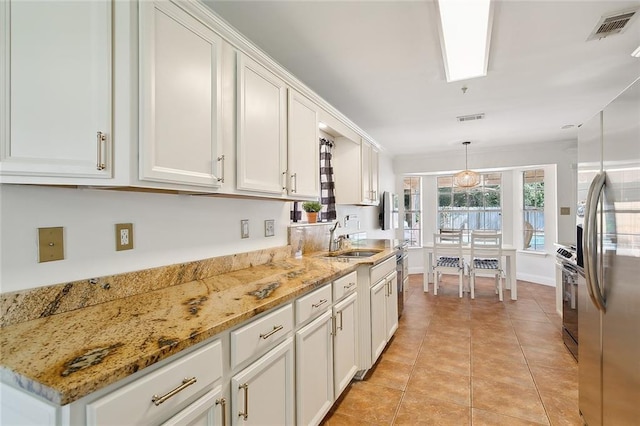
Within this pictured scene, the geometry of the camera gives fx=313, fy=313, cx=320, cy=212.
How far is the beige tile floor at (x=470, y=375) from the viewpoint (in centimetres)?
199

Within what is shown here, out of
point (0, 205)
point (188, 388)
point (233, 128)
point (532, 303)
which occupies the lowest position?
point (532, 303)

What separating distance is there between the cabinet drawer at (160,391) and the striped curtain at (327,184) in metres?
2.36

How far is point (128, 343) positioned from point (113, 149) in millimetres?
674

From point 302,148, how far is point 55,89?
144 centimetres

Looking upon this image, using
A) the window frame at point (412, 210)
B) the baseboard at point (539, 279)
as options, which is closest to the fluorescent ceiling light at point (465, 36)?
the window frame at point (412, 210)

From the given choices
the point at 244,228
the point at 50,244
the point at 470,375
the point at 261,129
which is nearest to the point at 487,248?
the point at 470,375

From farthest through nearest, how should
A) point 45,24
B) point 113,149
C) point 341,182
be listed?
1. point 341,182
2. point 113,149
3. point 45,24

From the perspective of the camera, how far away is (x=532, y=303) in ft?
14.2

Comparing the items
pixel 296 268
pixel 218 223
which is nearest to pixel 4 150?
pixel 218 223

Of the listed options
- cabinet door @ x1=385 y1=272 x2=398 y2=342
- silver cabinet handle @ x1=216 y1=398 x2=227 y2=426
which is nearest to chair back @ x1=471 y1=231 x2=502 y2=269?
cabinet door @ x1=385 y1=272 x2=398 y2=342

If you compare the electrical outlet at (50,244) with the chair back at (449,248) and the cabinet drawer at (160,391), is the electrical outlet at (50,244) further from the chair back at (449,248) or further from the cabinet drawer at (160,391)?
the chair back at (449,248)

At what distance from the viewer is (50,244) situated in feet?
3.82

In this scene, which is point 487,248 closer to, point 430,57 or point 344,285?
point 430,57

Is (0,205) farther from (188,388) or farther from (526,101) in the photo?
(526,101)
